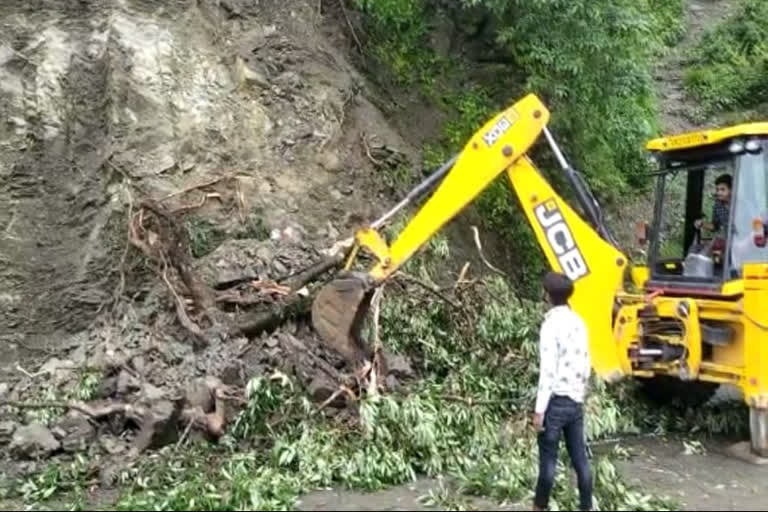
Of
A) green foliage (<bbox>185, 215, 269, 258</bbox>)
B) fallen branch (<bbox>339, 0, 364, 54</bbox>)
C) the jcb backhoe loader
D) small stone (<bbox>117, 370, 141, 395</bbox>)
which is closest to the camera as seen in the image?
the jcb backhoe loader

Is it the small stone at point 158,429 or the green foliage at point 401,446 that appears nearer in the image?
the green foliage at point 401,446

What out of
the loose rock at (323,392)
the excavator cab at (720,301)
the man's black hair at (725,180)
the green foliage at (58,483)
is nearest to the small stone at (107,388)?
the green foliage at (58,483)

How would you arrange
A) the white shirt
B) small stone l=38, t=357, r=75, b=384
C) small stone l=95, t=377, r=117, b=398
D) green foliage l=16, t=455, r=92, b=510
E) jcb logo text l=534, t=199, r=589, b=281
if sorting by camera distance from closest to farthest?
the white shirt
green foliage l=16, t=455, r=92, b=510
jcb logo text l=534, t=199, r=589, b=281
small stone l=95, t=377, r=117, b=398
small stone l=38, t=357, r=75, b=384

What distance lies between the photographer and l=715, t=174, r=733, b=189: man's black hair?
→ 9.96 m

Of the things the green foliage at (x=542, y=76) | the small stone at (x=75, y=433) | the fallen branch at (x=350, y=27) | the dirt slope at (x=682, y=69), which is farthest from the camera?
the dirt slope at (x=682, y=69)

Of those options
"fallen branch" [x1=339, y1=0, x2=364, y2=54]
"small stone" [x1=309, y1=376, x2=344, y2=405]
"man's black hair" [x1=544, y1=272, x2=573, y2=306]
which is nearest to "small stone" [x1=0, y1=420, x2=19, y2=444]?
"small stone" [x1=309, y1=376, x2=344, y2=405]

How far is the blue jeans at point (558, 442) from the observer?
7.27 meters

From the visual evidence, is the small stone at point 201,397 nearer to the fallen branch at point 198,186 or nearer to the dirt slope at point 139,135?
the dirt slope at point 139,135

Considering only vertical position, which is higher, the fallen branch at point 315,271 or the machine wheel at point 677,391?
the fallen branch at point 315,271

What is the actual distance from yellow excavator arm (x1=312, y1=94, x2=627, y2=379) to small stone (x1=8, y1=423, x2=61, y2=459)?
2.59 meters

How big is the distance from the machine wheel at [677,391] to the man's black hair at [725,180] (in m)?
2.11

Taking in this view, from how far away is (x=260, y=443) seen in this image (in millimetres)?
9203

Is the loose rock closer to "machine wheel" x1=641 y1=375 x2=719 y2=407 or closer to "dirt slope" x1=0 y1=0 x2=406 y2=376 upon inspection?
"dirt slope" x1=0 y1=0 x2=406 y2=376

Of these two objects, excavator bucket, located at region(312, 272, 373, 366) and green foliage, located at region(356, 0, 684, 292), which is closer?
excavator bucket, located at region(312, 272, 373, 366)
